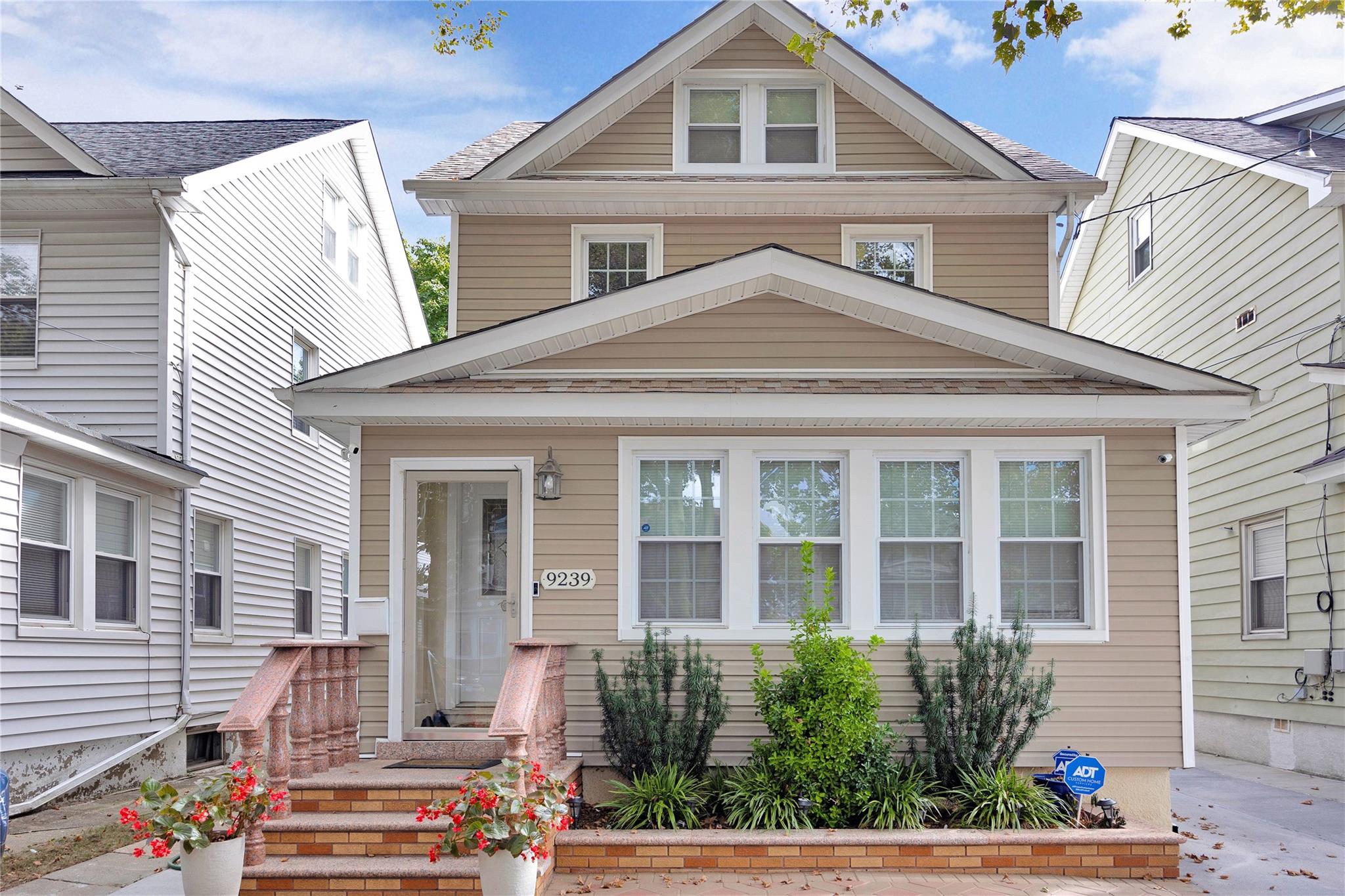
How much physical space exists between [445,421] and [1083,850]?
5284 millimetres

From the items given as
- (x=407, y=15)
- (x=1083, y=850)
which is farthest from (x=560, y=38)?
(x=1083, y=850)

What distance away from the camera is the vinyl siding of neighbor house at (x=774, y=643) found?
8359 millimetres

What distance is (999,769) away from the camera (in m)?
7.80

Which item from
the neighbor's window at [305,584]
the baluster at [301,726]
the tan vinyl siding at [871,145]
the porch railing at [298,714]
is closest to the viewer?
the porch railing at [298,714]

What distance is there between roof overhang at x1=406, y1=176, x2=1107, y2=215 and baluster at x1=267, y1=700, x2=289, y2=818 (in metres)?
5.85

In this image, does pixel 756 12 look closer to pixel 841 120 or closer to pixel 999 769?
pixel 841 120

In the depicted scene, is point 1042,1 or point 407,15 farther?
point 407,15

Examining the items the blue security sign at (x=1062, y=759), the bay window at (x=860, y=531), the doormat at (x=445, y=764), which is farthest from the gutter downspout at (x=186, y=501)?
the blue security sign at (x=1062, y=759)

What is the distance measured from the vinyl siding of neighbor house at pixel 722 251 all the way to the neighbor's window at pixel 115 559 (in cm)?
348

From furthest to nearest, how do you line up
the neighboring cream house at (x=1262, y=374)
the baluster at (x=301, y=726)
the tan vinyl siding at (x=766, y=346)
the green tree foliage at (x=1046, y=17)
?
the neighboring cream house at (x=1262, y=374), the tan vinyl siding at (x=766, y=346), the baluster at (x=301, y=726), the green tree foliage at (x=1046, y=17)

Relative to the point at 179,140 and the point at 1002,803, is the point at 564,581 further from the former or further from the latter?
the point at 179,140

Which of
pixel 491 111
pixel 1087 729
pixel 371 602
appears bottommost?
pixel 1087 729

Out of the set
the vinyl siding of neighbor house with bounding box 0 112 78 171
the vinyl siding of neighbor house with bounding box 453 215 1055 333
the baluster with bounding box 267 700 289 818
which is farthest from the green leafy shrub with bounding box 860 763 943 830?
the vinyl siding of neighbor house with bounding box 0 112 78 171

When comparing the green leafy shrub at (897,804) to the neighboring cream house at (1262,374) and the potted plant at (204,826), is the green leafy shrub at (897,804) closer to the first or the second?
the potted plant at (204,826)
